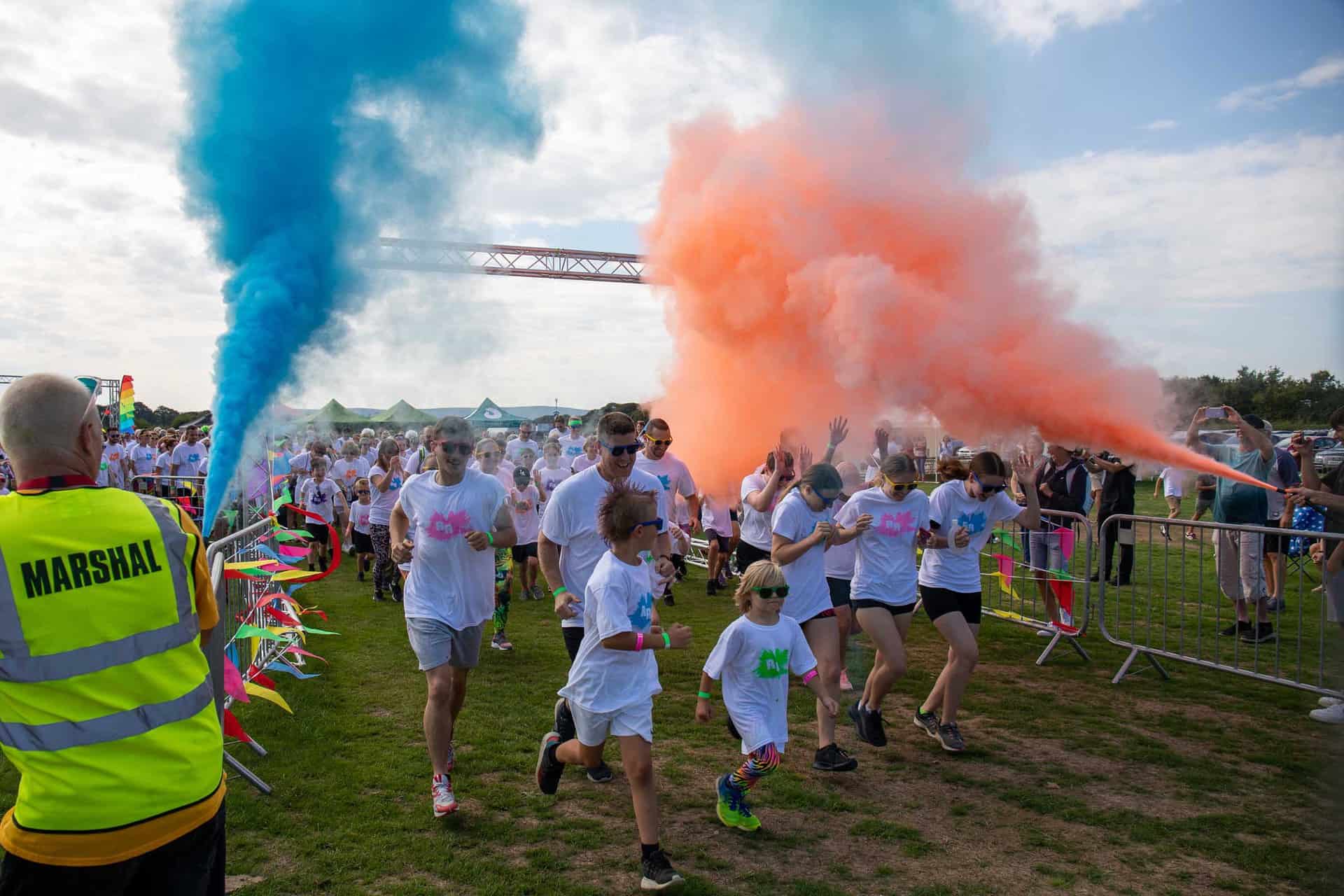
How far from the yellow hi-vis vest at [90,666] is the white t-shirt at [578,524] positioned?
2791mm

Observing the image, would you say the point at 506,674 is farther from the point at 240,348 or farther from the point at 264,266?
the point at 264,266

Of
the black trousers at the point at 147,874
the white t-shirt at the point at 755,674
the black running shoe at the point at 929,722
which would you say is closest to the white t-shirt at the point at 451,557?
the white t-shirt at the point at 755,674

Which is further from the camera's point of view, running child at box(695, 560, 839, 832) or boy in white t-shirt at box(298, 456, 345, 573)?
boy in white t-shirt at box(298, 456, 345, 573)

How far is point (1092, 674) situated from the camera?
25.1 feet

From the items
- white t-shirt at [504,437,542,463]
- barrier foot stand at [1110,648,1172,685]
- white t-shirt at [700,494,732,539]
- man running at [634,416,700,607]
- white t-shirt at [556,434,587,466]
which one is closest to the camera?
barrier foot stand at [1110,648,1172,685]

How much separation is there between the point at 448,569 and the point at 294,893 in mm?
1745

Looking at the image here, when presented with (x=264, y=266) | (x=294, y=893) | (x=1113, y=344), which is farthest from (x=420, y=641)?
(x=1113, y=344)

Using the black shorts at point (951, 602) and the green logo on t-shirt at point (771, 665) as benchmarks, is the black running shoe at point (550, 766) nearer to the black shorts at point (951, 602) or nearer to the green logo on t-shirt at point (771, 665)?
the green logo on t-shirt at point (771, 665)

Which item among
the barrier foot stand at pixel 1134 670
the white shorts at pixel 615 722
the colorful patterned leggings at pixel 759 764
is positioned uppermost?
the white shorts at pixel 615 722

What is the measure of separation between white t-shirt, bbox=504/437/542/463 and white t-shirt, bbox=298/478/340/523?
8.93ft

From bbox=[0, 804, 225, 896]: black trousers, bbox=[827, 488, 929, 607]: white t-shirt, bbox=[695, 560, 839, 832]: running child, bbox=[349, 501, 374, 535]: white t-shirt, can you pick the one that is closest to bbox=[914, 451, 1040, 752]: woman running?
bbox=[827, 488, 929, 607]: white t-shirt

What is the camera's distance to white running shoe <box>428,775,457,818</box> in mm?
4621

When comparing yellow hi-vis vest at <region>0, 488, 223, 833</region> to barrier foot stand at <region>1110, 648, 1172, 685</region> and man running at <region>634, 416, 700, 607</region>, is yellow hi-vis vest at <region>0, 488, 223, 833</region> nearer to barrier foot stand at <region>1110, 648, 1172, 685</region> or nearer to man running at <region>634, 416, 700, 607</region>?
man running at <region>634, 416, 700, 607</region>

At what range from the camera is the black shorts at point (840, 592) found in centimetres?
669
